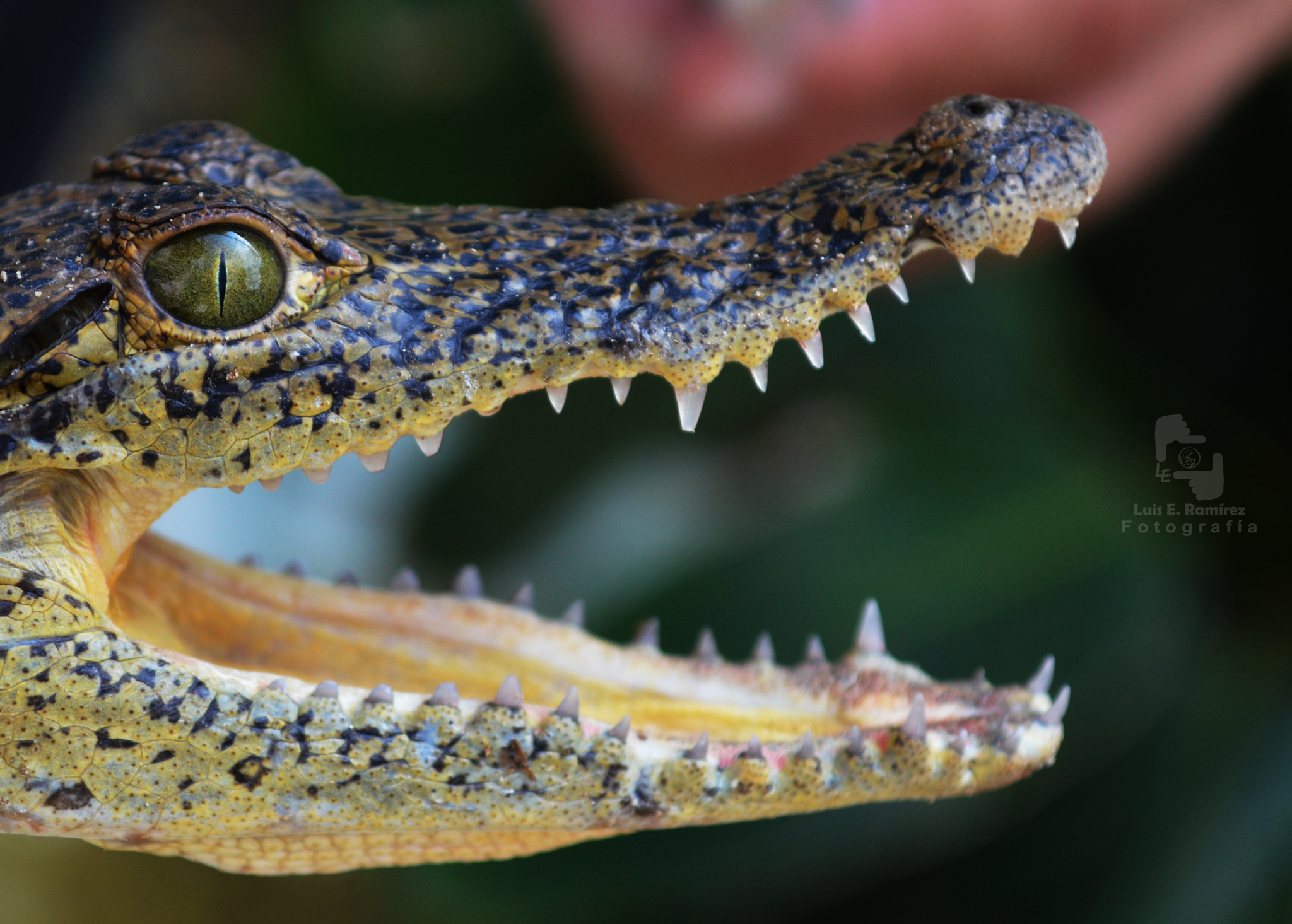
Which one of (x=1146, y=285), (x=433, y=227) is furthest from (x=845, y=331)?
(x=433, y=227)

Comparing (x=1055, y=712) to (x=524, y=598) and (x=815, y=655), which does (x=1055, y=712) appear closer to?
(x=815, y=655)

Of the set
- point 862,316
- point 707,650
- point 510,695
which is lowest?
point 510,695

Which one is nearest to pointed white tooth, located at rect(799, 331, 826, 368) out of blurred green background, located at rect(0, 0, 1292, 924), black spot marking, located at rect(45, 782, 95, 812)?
black spot marking, located at rect(45, 782, 95, 812)

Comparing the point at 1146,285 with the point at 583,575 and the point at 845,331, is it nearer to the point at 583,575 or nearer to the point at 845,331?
the point at 845,331

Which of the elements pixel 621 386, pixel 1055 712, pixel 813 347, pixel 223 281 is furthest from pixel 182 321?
pixel 1055 712

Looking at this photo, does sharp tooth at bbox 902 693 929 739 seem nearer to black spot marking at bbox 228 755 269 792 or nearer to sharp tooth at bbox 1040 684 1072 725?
sharp tooth at bbox 1040 684 1072 725

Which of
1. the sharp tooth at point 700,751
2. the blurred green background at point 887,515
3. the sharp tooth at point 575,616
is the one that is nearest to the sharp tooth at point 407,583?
the sharp tooth at point 575,616
